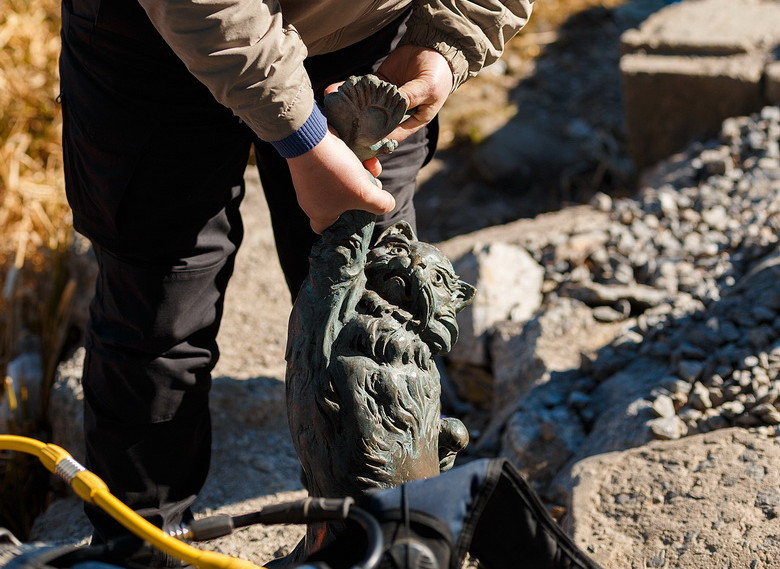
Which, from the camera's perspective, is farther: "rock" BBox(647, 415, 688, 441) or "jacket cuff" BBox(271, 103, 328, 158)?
"rock" BBox(647, 415, 688, 441)

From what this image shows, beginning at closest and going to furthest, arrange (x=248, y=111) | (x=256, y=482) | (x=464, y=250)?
(x=248, y=111), (x=256, y=482), (x=464, y=250)

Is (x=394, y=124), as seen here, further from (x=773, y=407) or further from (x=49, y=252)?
(x=49, y=252)

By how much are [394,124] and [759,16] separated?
415 centimetres

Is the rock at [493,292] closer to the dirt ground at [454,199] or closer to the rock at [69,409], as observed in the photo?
the dirt ground at [454,199]

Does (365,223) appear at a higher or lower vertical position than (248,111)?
lower

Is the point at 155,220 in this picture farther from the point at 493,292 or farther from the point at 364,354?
the point at 493,292

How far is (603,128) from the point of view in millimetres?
5660

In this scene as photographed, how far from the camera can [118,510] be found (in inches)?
47.1

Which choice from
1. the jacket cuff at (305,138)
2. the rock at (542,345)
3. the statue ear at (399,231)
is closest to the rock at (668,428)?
the rock at (542,345)

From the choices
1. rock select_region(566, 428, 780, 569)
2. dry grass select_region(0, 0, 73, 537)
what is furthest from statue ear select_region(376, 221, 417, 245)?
dry grass select_region(0, 0, 73, 537)

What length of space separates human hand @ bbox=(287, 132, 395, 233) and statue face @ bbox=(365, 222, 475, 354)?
10cm

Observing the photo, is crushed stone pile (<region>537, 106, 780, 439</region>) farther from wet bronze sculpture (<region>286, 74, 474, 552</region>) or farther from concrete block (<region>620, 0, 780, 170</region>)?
wet bronze sculpture (<region>286, 74, 474, 552</region>)

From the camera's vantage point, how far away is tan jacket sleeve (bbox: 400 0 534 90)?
1.72 metres

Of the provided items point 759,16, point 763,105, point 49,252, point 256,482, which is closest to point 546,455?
point 256,482
